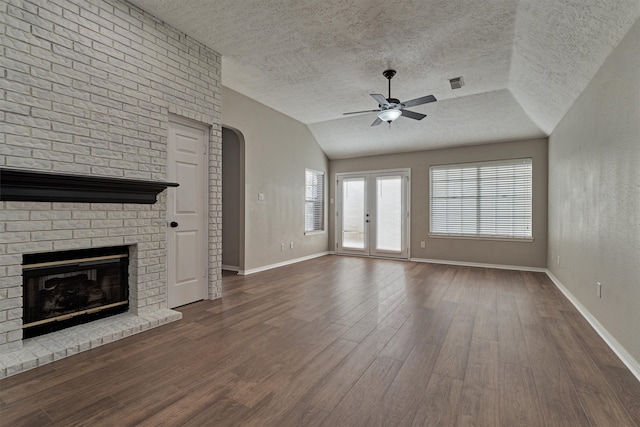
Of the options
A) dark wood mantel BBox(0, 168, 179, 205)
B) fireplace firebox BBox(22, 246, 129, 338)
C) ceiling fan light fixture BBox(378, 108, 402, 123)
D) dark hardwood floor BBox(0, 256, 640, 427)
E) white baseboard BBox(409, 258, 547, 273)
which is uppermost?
ceiling fan light fixture BBox(378, 108, 402, 123)

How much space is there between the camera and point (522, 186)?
6.05m

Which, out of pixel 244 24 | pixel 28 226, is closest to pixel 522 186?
pixel 244 24

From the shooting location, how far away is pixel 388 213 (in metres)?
7.40

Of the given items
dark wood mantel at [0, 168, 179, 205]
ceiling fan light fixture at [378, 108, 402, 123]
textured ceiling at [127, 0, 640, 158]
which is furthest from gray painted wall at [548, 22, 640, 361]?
dark wood mantel at [0, 168, 179, 205]

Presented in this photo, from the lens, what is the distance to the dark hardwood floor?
1.73m

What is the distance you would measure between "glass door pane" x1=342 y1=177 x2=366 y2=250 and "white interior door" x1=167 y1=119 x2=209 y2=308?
452cm

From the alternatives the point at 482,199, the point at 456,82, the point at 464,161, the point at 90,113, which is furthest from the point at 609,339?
the point at 90,113

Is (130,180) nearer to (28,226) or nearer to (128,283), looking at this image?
(28,226)

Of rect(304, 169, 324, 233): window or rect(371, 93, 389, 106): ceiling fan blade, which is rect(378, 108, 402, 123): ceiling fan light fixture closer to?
rect(371, 93, 389, 106): ceiling fan blade

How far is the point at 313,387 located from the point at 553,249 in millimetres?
5110

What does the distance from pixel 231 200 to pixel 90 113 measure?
314 centimetres

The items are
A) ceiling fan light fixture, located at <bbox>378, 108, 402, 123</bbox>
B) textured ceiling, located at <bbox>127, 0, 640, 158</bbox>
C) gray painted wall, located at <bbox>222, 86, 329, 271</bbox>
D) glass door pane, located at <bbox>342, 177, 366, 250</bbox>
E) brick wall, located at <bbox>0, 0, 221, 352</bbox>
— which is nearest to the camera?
brick wall, located at <bbox>0, 0, 221, 352</bbox>

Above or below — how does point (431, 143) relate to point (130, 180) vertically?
above

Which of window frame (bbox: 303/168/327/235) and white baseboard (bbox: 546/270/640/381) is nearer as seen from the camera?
white baseboard (bbox: 546/270/640/381)
